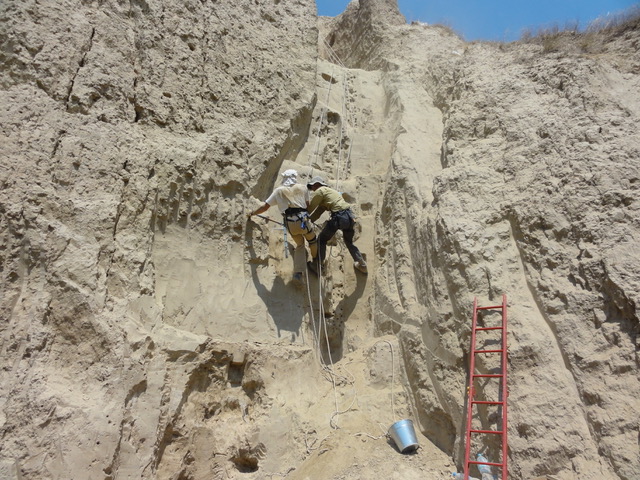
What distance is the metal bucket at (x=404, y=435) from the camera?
5.03m

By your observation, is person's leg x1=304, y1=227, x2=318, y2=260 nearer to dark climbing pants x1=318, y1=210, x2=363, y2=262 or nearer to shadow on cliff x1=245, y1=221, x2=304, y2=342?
dark climbing pants x1=318, y1=210, x2=363, y2=262

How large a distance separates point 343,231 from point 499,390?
9.45ft

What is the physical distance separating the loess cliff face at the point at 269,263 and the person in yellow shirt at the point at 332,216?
14.9 inches

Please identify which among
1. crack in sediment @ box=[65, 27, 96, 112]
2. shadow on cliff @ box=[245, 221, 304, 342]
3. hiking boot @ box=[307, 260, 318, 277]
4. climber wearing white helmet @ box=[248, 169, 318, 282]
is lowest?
shadow on cliff @ box=[245, 221, 304, 342]

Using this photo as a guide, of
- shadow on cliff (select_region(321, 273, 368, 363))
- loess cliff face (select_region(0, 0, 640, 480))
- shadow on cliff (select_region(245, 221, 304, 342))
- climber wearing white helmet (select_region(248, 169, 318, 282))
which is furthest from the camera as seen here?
shadow on cliff (select_region(321, 273, 368, 363))

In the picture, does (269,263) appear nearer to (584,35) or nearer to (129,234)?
(129,234)

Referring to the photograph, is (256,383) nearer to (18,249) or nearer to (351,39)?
(18,249)

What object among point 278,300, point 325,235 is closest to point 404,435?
point 278,300

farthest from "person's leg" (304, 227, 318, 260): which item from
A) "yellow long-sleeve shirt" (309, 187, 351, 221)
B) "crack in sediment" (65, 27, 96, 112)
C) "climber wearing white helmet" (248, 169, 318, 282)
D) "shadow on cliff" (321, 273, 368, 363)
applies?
"crack in sediment" (65, 27, 96, 112)

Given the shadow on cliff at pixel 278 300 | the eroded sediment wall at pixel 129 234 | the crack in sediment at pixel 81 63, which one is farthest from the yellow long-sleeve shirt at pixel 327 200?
the crack in sediment at pixel 81 63

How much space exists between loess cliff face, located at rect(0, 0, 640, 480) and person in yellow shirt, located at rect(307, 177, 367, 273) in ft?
1.24

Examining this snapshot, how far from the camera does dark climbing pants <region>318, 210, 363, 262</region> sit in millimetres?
6516

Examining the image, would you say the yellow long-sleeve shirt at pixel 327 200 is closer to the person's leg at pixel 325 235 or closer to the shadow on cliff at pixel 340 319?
the person's leg at pixel 325 235

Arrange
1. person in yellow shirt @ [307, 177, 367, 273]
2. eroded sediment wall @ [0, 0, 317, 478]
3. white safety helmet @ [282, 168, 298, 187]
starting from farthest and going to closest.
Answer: person in yellow shirt @ [307, 177, 367, 273] < white safety helmet @ [282, 168, 298, 187] < eroded sediment wall @ [0, 0, 317, 478]
